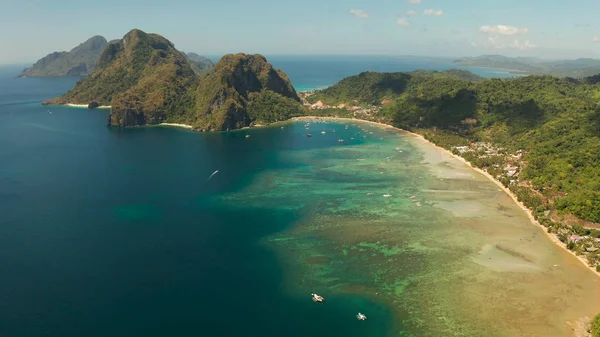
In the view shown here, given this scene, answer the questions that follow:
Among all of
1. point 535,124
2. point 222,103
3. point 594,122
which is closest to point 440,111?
point 535,124

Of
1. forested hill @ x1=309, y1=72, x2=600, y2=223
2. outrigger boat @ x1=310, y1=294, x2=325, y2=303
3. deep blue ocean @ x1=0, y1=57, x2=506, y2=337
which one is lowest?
outrigger boat @ x1=310, y1=294, x2=325, y2=303

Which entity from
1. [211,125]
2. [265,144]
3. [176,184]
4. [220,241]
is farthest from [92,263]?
[211,125]

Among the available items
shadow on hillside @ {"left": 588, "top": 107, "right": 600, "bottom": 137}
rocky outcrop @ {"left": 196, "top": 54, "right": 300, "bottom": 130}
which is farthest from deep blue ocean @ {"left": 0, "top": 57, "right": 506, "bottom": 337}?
shadow on hillside @ {"left": 588, "top": 107, "right": 600, "bottom": 137}

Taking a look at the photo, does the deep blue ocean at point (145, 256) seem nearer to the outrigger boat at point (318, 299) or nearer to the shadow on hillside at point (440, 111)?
the outrigger boat at point (318, 299)

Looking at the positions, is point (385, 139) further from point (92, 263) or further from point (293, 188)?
point (92, 263)

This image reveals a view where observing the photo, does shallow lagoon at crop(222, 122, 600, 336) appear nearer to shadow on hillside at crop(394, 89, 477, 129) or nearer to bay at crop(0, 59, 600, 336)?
bay at crop(0, 59, 600, 336)
